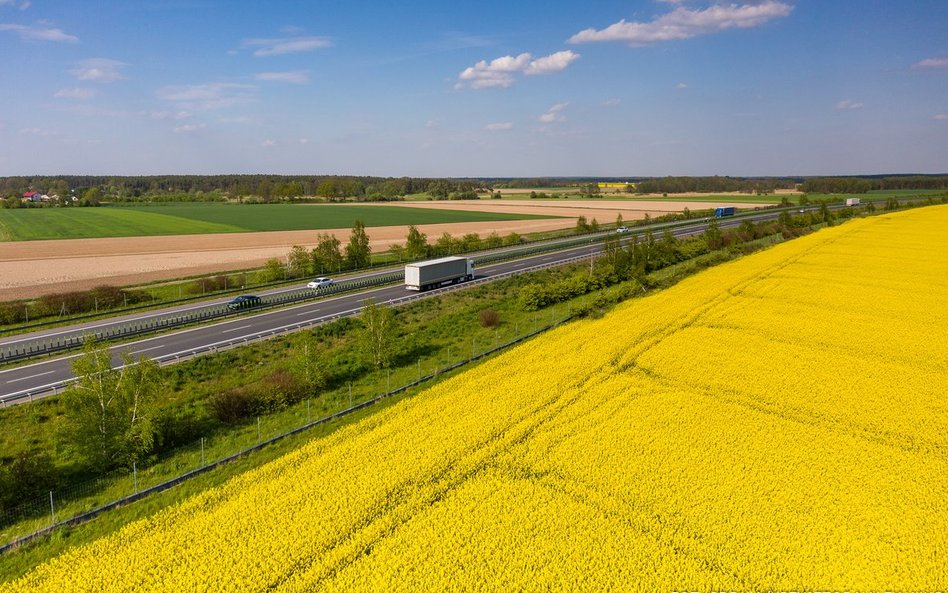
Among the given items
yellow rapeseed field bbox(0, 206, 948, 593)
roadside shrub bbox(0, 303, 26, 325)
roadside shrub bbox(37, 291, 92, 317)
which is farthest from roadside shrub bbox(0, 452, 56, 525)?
roadside shrub bbox(37, 291, 92, 317)

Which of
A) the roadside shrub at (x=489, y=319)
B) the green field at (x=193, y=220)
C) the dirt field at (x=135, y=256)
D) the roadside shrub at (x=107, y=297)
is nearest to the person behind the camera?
the roadside shrub at (x=489, y=319)

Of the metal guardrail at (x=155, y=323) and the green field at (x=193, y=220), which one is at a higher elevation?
the green field at (x=193, y=220)

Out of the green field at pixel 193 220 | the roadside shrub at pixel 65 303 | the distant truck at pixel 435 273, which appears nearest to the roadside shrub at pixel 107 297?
the roadside shrub at pixel 65 303

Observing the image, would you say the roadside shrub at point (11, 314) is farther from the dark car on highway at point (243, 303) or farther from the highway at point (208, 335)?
the dark car on highway at point (243, 303)

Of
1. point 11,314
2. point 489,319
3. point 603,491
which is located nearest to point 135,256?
point 11,314

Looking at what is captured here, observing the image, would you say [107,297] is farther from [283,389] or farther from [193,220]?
[193,220]

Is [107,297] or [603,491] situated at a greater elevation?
[107,297]
